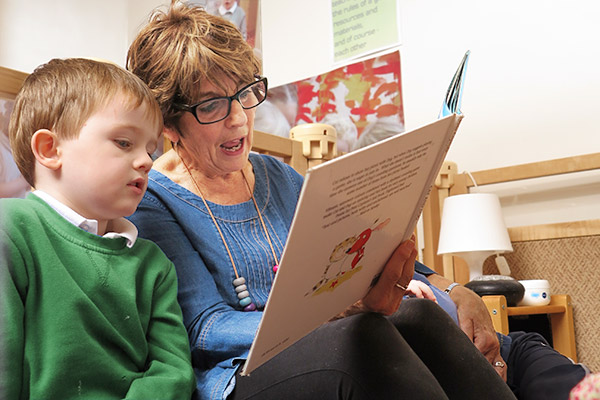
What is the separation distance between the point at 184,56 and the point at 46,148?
326mm

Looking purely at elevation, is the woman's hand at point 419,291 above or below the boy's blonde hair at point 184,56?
below

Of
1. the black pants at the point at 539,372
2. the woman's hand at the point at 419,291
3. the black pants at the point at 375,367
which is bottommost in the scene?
the black pants at the point at 539,372

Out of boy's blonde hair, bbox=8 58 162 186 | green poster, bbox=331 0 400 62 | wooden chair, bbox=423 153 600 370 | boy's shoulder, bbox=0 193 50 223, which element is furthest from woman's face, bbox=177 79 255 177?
green poster, bbox=331 0 400 62

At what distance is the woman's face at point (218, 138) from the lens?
1014mm

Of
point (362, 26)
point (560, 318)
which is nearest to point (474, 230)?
point (560, 318)

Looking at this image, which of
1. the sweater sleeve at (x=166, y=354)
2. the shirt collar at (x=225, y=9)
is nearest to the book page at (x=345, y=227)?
the sweater sleeve at (x=166, y=354)

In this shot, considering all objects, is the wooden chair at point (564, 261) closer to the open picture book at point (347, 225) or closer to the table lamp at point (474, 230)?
the table lamp at point (474, 230)

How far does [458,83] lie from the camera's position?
2.52 feet

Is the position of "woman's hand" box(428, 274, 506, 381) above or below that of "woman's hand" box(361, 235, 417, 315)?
below

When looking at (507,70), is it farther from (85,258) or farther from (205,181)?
(85,258)

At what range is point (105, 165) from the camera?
73 cm

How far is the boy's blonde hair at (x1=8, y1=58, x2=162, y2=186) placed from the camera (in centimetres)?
73

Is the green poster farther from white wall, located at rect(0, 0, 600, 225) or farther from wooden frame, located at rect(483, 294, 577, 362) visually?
wooden frame, located at rect(483, 294, 577, 362)

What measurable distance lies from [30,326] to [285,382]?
0.97 ft
